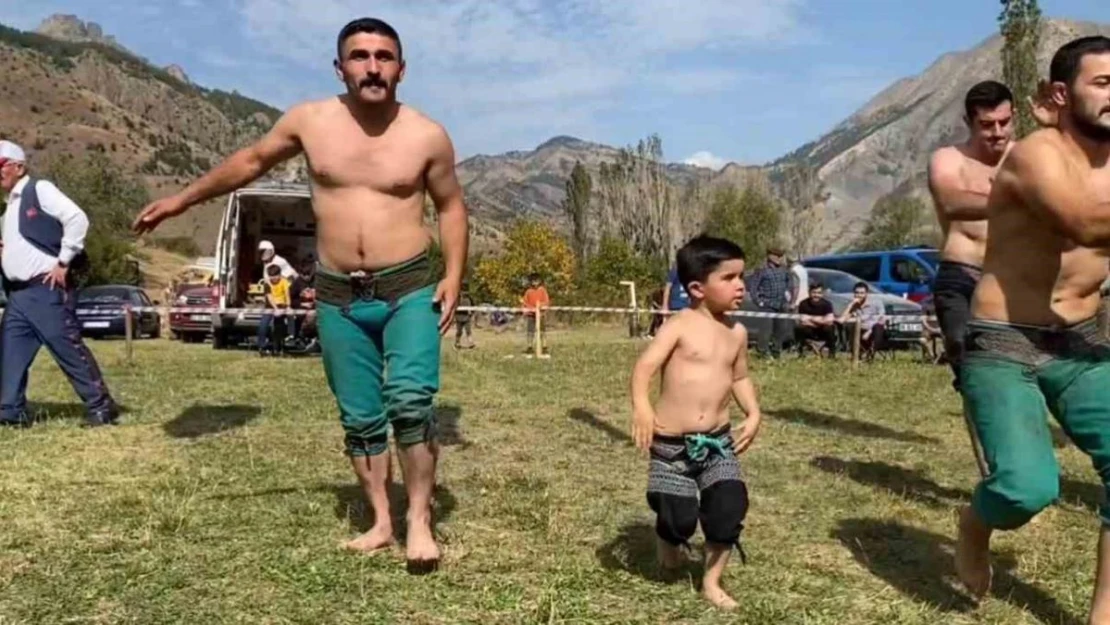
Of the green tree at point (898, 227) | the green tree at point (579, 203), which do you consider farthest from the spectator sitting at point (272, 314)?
the green tree at point (898, 227)

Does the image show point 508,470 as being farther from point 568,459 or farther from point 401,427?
point 401,427

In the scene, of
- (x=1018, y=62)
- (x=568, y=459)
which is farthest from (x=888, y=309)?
(x=1018, y=62)

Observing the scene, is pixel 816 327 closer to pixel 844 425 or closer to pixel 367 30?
pixel 844 425

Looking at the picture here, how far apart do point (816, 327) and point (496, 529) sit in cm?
1219

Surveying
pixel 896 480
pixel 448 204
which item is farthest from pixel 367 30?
pixel 896 480

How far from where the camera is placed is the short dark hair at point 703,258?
13.3 ft

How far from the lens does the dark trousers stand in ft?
24.1

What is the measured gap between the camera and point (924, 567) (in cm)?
437

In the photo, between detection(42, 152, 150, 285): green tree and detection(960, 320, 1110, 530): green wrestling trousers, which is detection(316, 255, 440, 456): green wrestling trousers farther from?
detection(42, 152, 150, 285): green tree

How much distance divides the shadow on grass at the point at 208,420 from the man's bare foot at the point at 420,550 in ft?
12.3

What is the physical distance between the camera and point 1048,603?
3.88 m

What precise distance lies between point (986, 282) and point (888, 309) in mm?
15389

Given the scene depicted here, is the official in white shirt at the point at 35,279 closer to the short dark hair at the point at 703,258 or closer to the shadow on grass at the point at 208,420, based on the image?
the shadow on grass at the point at 208,420

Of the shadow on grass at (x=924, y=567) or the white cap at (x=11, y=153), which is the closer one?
the shadow on grass at (x=924, y=567)
